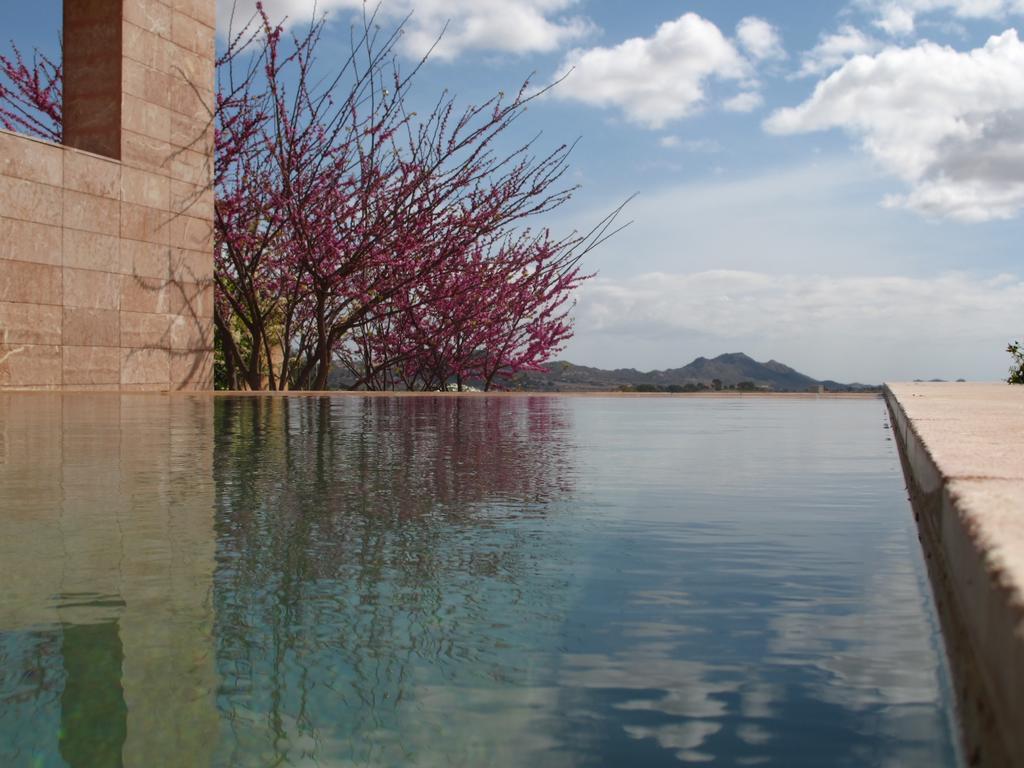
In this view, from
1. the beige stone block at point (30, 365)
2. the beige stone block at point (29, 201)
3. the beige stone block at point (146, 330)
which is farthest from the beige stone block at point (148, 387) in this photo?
the beige stone block at point (29, 201)

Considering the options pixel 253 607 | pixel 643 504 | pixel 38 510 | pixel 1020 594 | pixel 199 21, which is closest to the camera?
pixel 1020 594

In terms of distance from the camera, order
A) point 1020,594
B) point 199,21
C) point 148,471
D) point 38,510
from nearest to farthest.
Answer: point 1020,594 → point 38,510 → point 148,471 → point 199,21

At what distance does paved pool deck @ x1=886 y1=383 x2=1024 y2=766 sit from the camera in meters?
0.54

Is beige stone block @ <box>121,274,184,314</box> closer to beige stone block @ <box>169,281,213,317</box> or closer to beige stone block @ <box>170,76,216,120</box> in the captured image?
beige stone block @ <box>169,281,213,317</box>

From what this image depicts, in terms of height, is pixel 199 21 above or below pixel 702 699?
above

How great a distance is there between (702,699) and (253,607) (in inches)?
19.9

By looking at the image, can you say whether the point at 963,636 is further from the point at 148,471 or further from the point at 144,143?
the point at 144,143

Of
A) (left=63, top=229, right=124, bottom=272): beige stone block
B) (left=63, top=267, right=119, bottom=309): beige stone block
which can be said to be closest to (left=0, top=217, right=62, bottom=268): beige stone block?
(left=63, top=229, right=124, bottom=272): beige stone block

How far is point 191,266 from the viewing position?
10.0m

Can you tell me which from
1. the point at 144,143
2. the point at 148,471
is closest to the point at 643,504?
the point at 148,471

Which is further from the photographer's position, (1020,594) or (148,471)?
(148,471)

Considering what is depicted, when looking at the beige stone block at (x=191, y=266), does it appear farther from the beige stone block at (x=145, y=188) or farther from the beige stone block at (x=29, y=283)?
the beige stone block at (x=29, y=283)

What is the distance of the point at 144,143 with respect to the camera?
948 cm

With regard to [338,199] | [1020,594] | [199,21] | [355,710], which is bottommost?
[355,710]
